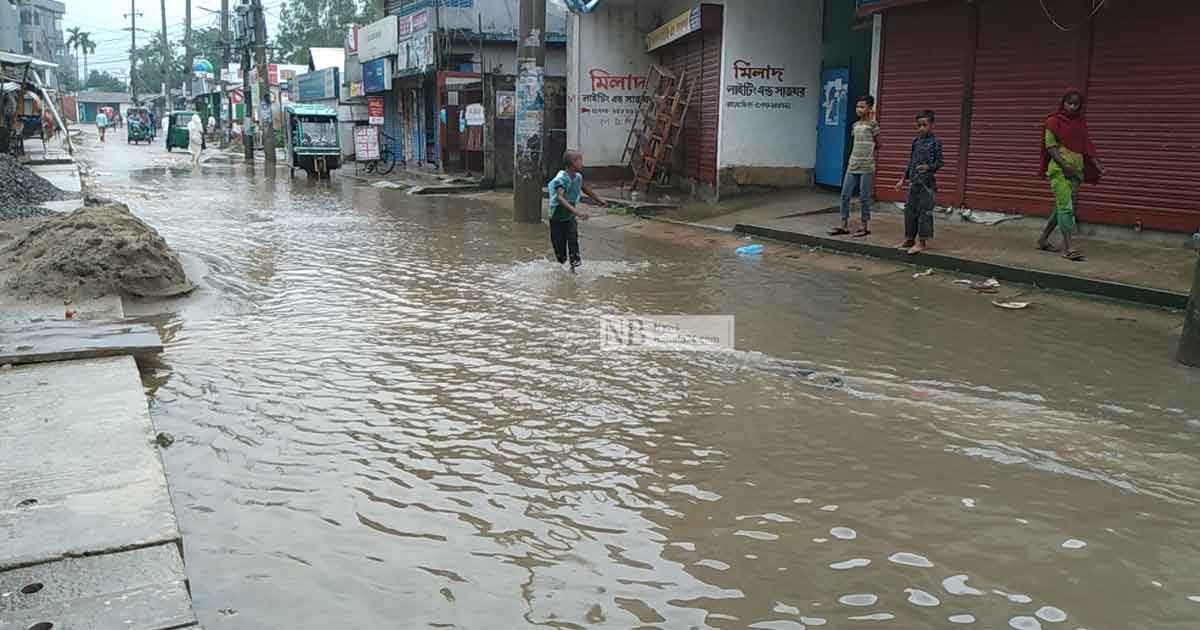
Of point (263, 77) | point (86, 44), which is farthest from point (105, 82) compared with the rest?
point (263, 77)

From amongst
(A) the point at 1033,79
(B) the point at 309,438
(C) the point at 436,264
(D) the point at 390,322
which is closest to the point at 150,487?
(B) the point at 309,438

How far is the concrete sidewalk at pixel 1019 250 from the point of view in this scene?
8984mm

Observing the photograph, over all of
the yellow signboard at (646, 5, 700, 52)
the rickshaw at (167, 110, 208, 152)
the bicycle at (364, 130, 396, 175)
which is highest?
the yellow signboard at (646, 5, 700, 52)

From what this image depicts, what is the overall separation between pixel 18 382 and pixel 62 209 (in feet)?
32.9

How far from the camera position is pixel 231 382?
6.16 metres

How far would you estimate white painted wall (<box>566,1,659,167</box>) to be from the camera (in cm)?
2047

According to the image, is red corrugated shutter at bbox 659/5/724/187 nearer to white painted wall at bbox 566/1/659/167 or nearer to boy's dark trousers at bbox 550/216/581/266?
white painted wall at bbox 566/1/659/167

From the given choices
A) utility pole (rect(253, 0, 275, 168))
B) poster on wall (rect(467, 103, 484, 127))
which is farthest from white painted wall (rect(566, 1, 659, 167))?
utility pole (rect(253, 0, 275, 168))

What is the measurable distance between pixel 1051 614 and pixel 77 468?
3802 mm

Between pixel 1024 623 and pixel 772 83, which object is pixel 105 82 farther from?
pixel 1024 623

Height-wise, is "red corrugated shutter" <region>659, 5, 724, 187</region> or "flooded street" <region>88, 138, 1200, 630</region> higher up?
"red corrugated shutter" <region>659, 5, 724, 187</region>

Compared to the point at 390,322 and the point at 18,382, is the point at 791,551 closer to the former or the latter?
the point at 18,382

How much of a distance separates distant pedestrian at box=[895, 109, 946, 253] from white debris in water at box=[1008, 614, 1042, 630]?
8.17 metres

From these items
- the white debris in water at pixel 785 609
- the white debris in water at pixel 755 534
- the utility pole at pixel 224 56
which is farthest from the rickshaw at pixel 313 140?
the white debris in water at pixel 785 609
